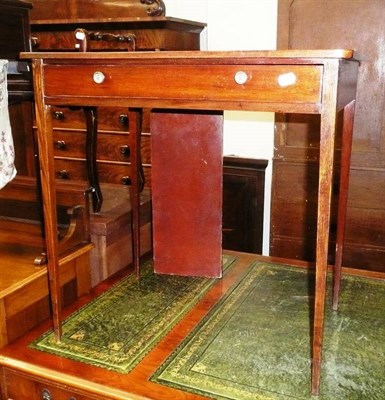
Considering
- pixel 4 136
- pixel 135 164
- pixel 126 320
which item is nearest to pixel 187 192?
pixel 135 164

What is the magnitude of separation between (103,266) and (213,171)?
0.53m

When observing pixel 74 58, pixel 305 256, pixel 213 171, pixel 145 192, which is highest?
pixel 74 58

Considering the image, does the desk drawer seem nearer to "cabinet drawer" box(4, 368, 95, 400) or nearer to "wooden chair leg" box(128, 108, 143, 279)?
"wooden chair leg" box(128, 108, 143, 279)

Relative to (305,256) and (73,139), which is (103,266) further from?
(305,256)

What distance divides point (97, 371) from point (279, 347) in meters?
0.46

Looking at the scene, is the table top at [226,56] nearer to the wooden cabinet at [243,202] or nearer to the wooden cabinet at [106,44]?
the wooden cabinet at [106,44]

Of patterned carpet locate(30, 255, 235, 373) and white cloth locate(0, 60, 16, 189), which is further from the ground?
white cloth locate(0, 60, 16, 189)

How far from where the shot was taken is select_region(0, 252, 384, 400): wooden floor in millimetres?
1160

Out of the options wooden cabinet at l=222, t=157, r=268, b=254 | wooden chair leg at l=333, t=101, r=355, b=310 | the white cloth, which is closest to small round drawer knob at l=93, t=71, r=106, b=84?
the white cloth

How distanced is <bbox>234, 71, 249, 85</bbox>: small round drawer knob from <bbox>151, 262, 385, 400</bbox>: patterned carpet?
0.67 m

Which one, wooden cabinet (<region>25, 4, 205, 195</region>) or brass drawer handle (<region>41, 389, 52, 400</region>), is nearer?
brass drawer handle (<region>41, 389, 52, 400</region>)

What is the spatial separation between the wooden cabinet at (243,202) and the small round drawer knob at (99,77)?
1284 millimetres

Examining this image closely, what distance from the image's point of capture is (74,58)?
3.99ft

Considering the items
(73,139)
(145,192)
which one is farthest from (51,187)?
(73,139)
